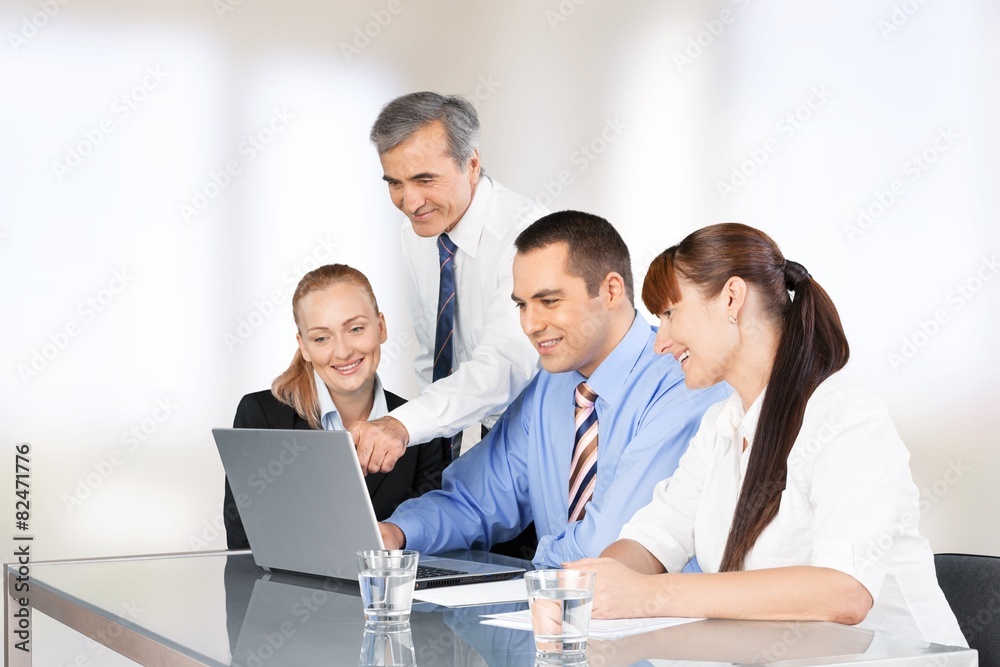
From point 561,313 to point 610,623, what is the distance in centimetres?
98

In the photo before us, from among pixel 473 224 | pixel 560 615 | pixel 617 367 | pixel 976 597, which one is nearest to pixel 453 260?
pixel 473 224

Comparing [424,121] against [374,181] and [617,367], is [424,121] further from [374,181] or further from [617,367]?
[374,181]

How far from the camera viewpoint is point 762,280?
1.54 m

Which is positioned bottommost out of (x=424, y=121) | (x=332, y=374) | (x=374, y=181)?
(x=332, y=374)

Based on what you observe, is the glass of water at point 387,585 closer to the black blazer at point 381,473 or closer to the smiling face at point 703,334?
the smiling face at point 703,334

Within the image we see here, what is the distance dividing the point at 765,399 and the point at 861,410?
0.17m

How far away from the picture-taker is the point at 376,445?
1980mm

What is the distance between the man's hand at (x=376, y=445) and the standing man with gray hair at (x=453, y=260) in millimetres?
128

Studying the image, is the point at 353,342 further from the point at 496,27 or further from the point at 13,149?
the point at 496,27

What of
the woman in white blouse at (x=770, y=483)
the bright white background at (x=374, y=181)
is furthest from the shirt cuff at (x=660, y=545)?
the bright white background at (x=374, y=181)

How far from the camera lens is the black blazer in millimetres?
2312

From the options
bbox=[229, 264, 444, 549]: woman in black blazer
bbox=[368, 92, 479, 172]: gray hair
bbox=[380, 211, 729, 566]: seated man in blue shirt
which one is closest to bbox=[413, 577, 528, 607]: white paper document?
bbox=[380, 211, 729, 566]: seated man in blue shirt

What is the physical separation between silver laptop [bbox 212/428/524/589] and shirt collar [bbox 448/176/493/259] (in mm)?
1108

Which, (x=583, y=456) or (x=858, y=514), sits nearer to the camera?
(x=858, y=514)
